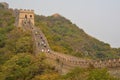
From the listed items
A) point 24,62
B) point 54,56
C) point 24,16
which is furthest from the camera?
point 24,16

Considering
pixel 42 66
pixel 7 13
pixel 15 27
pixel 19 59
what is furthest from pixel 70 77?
pixel 7 13

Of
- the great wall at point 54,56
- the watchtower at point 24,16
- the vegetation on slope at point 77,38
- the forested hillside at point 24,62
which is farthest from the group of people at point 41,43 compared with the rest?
the vegetation on slope at point 77,38

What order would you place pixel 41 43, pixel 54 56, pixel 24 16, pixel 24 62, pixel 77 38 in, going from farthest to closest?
pixel 77 38 → pixel 24 16 → pixel 41 43 → pixel 54 56 → pixel 24 62

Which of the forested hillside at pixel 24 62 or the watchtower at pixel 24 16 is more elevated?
the watchtower at pixel 24 16

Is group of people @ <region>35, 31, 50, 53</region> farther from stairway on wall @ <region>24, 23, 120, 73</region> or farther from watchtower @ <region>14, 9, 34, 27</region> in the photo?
watchtower @ <region>14, 9, 34, 27</region>

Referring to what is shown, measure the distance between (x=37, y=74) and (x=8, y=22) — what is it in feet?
146

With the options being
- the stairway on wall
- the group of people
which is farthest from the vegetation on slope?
the stairway on wall

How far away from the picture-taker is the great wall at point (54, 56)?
53.7m

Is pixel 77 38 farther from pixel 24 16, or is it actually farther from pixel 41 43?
pixel 41 43

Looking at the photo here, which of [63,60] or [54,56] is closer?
[63,60]

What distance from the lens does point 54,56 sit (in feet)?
213

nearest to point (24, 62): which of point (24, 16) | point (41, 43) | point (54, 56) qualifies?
point (54, 56)

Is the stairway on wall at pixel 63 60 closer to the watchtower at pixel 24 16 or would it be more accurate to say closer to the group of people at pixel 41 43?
the group of people at pixel 41 43

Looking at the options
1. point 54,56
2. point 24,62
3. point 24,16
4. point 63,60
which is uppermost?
point 24,16
